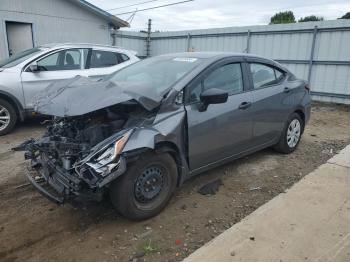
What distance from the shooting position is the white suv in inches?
253

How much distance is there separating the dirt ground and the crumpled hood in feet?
3.68

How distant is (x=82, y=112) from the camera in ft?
10.1

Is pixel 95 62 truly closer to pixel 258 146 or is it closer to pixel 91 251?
pixel 258 146

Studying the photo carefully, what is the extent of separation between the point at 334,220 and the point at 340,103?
26.9 ft

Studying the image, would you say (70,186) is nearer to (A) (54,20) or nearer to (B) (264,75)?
(B) (264,75)

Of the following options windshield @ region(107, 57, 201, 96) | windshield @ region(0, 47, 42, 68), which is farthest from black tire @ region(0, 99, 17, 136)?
windshield @ region(107, 57, 201, 96)

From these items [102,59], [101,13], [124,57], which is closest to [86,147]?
[102,59]

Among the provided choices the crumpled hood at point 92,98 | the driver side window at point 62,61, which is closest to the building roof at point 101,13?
the driver side window at point 62,61

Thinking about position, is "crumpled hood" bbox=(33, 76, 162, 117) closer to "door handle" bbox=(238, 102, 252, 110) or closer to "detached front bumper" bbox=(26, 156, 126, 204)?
"detached front bumper" bbox=(26, 156, 126, 204)

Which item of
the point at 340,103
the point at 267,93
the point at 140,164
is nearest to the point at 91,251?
the point at 140,164

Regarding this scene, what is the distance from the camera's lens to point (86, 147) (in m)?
3.09

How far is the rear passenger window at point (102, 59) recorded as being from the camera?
7641 millimetres

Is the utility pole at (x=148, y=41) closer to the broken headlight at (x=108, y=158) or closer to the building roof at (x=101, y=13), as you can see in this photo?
the building roof at (x=101, y=13)

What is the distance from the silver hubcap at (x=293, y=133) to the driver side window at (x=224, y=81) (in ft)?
5.27
